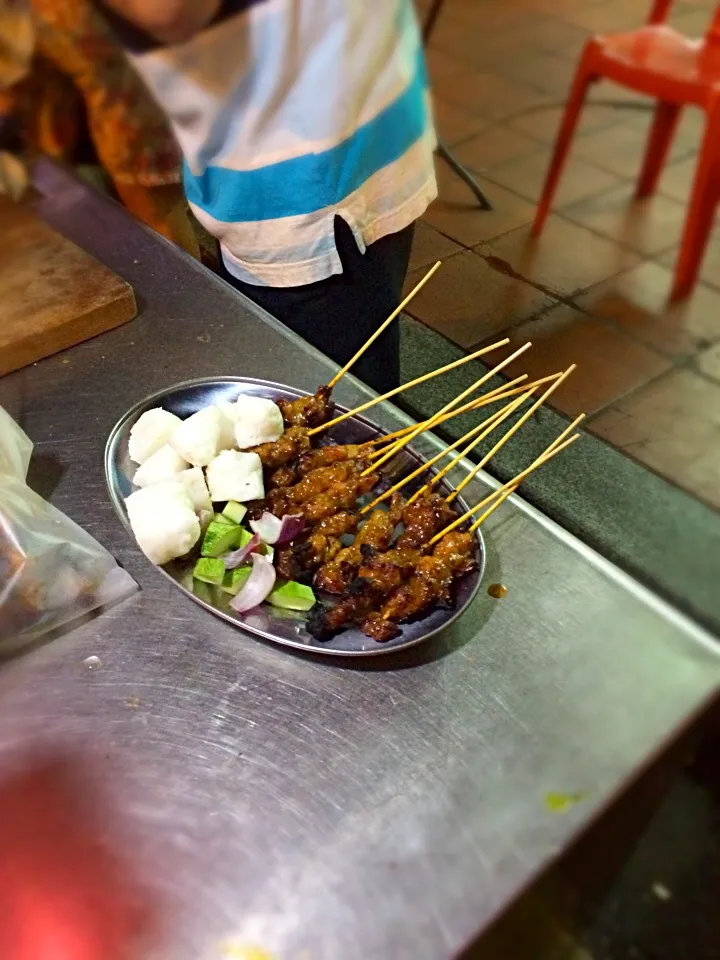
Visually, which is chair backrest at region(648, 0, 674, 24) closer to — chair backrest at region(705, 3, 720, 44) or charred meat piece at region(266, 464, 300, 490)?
chair backrest at region(705, 3, 720, 44)

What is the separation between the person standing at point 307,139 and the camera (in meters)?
1.00

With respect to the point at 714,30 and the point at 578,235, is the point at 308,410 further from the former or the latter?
the point at 714,30

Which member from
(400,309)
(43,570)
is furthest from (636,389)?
(43,570)

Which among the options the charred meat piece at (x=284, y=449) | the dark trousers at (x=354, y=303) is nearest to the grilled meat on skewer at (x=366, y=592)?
the charred meat piece at (x=284, y=449)

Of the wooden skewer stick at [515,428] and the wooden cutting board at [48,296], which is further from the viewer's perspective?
the wooden cutting board at [48,296]

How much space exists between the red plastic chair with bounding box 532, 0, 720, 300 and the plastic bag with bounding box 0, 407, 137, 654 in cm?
84

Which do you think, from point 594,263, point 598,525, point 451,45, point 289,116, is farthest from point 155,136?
point 598,525

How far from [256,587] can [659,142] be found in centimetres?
72

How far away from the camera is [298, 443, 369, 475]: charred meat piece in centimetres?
121

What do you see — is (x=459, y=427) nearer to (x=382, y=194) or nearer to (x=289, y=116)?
(x=382, y=194)

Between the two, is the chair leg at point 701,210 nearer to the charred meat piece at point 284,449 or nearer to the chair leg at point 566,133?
the chair leg at point 566,133

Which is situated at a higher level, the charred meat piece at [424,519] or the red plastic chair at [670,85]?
the red plastic chair at [670,85]

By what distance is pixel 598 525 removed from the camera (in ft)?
4.39

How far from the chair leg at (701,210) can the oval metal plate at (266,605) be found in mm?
438
